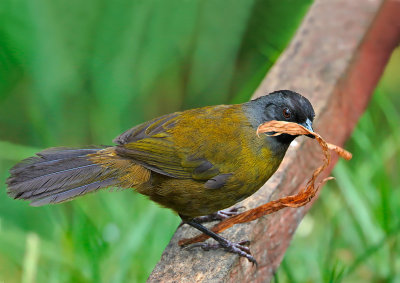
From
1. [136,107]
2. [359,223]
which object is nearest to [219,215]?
[359,223]

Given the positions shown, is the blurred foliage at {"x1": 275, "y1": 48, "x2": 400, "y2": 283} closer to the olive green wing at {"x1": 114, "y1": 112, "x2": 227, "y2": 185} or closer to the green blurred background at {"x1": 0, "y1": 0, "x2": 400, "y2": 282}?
the green blurred background at {"x1": 0, "y1": 0, "x2": 400, "y2": 282}

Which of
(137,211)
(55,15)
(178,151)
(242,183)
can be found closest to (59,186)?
(178,151)

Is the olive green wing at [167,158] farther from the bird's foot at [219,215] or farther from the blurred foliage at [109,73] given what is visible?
the blurred foliage at [109,73]

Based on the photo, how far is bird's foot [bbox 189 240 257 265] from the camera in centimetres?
274

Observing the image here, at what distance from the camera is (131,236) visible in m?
3.98

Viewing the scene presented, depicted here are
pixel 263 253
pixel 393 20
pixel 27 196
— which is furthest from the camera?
pixel 393 20

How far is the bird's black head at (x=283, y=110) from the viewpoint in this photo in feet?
9.91

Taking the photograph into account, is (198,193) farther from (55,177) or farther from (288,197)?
(55,177)

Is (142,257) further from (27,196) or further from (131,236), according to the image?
(27,196)

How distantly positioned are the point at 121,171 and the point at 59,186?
1.06 ft

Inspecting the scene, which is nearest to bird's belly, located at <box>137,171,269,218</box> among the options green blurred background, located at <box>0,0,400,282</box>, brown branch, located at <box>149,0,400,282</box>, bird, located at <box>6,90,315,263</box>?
bird, located at <box>6,90,315,263</box>

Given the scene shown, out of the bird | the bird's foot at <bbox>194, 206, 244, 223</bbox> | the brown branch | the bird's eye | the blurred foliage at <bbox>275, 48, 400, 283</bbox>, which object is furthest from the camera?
the blurred foliage at <bbox>275, 48, 400, 283</bbox>

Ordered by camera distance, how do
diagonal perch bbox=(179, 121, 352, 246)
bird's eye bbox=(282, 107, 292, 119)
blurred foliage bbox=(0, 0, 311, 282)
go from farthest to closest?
blurred foliage bbox=(0, 0, 311, 282) → bird's eye bbox=(282, 107, 292, 119) → diagonal perch bbox=(179, 121, 352, 246)

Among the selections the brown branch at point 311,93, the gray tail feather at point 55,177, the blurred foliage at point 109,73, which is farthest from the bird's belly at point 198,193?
the blurred foliage at point 109,73
